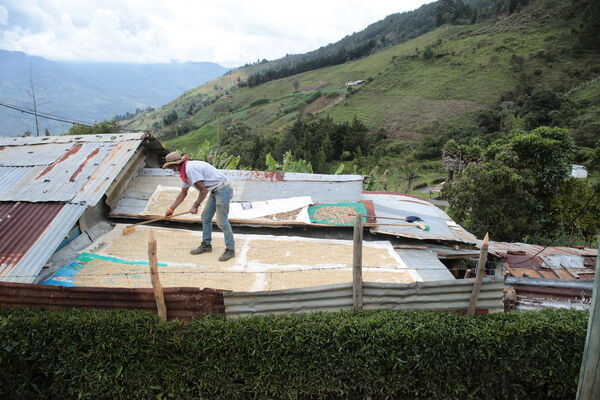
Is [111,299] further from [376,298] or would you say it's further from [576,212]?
[576,212]

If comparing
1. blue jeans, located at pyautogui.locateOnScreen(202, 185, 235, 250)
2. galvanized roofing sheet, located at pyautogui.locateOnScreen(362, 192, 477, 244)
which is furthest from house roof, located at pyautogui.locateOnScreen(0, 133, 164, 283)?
galvanized roofing sheet, located at pyautogui.locateOnScreen(362, 192, 477, 244)

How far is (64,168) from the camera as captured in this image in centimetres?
680

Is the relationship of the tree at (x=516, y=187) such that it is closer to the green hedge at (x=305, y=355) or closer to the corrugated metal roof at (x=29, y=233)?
the green hedge at (x=305, y=355)

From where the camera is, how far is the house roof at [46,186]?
4865 mm

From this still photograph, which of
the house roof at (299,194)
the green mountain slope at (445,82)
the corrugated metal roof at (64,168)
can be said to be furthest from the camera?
the green mountain slope at (445,82)

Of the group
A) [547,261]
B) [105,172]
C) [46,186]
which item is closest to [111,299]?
[105,172]

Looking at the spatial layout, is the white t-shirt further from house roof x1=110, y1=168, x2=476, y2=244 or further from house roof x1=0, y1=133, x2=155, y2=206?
house roof x1=0, y1=133, x2=155, y2=206

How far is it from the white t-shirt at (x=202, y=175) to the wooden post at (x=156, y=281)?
4.72 feet

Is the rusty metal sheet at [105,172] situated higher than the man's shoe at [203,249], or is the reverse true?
the rusty metal sheet at [105,172]

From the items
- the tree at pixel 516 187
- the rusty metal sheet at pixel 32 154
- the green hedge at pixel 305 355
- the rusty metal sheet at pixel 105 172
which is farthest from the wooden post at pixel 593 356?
the rusty metal sheet at pixel 32 154

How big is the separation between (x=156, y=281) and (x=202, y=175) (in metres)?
1.89

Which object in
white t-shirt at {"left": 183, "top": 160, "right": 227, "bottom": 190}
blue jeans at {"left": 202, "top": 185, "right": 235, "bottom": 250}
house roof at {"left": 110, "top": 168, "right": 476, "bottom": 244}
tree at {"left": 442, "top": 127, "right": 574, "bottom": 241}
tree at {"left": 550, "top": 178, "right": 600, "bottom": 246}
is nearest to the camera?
white t-shirt at {"left": 183, "top": 160, "right": 227, "bottom": 190}

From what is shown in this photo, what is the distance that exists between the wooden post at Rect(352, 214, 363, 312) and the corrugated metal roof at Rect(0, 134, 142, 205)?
4.57 meters

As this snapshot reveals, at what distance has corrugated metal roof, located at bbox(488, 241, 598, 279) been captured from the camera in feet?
20.9
